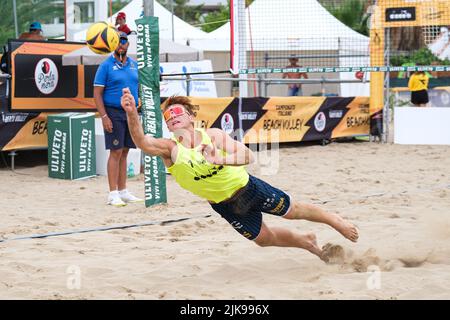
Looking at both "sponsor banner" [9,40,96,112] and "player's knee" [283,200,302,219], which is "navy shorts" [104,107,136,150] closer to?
"sponsor banner" [9,40,96,112]

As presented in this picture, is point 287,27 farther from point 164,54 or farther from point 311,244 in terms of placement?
point 311,244

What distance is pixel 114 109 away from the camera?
7949 mm

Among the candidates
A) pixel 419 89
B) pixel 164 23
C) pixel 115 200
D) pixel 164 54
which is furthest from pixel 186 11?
pixel 115 200

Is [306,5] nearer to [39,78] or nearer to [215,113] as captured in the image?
[215,113]

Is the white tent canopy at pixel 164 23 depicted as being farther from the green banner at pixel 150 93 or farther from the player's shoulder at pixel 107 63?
the green banner at pixel 150 93

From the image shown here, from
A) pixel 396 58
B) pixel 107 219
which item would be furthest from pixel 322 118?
pixel 396 58

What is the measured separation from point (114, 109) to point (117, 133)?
25 cm

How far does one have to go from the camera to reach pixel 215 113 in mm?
11844

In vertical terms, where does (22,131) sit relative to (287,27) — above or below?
below

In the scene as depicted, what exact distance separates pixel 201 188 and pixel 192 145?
284mm

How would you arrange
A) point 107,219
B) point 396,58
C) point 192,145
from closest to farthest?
point 192,145 < point 107,219 < point 396,58

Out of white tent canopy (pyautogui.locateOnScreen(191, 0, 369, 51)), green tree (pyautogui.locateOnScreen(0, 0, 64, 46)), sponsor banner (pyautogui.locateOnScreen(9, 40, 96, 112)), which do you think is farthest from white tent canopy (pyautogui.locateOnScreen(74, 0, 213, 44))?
sponsor banner (pyautogui.locateOnScreen(9, 40, 96, 112))

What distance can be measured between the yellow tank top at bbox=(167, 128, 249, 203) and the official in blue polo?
2947 millimetres

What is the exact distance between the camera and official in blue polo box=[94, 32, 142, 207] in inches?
311
